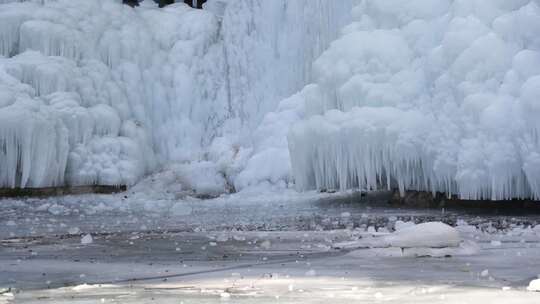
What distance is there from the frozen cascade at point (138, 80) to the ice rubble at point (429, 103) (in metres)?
4.55

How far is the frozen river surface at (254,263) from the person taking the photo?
5715 millimetres

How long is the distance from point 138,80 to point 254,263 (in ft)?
63.0

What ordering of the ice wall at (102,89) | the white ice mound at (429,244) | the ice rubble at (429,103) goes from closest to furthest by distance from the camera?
the white ice mound at (429,244)
the ice rubble at (429,103)
the ice wall at (102,89)

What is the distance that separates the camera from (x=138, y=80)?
87.3 ft

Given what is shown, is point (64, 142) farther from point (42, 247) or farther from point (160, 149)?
point (42, 247)

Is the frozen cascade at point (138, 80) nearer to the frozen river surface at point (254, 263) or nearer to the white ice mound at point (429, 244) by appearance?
the frozen river surface at point (254, 263)

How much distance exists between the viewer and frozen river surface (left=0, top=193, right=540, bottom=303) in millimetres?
5715

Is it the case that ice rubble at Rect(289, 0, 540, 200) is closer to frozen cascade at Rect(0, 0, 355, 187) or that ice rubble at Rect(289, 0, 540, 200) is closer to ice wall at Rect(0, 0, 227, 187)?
frozen cascade at Rect(0, 0, 355, 187)

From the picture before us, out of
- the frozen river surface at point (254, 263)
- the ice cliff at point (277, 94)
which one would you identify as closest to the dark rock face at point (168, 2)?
the ice cliff at point (277, 94)

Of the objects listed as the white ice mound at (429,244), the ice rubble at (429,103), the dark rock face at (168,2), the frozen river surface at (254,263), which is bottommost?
the frozen river surface at (254,263)

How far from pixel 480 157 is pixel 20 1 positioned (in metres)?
16.1

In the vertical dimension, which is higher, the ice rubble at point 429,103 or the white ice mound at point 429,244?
the ice rubble at point 429,103

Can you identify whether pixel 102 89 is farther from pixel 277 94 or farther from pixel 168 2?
pixel 168 2

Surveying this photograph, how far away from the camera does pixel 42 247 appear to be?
10570 millimetres
